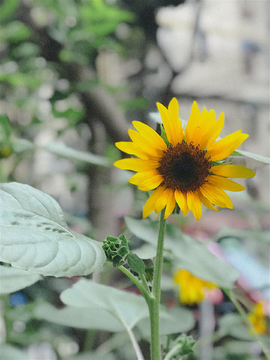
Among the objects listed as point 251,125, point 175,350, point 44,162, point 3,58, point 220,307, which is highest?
point 3,58

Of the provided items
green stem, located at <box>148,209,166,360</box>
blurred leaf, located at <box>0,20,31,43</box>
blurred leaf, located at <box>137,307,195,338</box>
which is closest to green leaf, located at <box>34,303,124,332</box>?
blurred leaf, located at <box>137,307,195,338</box>

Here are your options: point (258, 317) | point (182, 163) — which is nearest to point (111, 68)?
point (258, 317)

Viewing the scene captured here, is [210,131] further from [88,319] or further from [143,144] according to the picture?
[88,319]

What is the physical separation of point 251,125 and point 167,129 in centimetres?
44

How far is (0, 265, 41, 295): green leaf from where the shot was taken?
21 centimetres

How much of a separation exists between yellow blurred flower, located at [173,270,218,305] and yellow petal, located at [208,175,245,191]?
15.6 inches

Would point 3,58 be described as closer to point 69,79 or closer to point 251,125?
point 69,79

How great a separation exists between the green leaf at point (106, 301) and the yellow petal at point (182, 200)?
10 cm

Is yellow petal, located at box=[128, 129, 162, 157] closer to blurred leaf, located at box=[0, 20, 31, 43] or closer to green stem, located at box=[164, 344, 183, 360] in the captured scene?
green stem, located at box=[164, 344, 183, 360]

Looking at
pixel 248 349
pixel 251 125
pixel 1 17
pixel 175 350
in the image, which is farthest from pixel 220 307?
pixel 1 17

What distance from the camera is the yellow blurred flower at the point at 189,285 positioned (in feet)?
1.71

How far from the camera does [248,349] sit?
59cm

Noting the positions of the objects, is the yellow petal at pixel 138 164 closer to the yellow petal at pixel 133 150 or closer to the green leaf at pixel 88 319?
the yellow petal at pixel 133 150

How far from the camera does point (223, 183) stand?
0.15 metres
